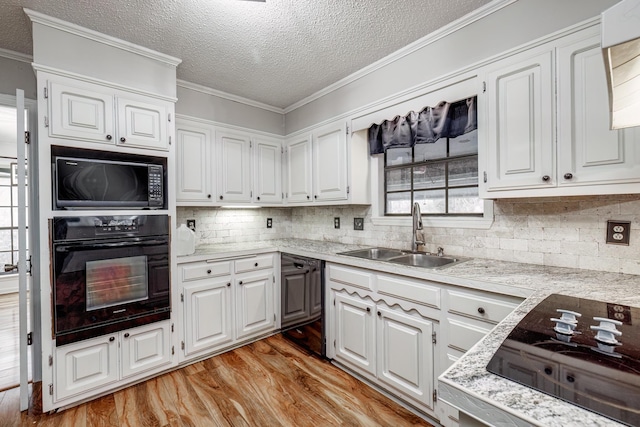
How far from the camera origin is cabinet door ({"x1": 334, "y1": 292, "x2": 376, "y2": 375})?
84.7 inches

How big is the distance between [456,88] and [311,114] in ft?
5.28

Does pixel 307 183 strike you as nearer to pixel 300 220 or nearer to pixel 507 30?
pixel 300 220

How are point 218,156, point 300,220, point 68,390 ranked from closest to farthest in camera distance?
1. point 68,390
2. point 218,156
3. point 300,220

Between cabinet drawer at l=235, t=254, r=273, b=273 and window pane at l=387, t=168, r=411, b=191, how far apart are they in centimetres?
139

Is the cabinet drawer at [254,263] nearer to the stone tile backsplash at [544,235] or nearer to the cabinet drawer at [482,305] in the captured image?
the stone tile backsplash at [544,235]

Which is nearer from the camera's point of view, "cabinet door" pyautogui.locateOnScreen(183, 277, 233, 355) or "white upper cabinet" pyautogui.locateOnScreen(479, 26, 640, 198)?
"white upper cabinet" pyautogui.locateOnScreen(479, 26, 640, 198)

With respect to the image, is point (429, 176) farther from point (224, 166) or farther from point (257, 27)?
point (224, 166)

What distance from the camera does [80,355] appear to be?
6.55 feet

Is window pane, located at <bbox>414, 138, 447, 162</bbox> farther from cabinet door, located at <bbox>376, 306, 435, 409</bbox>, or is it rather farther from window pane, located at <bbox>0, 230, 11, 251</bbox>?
window pane, located at <bbox>0, 230, 11, 251</bbox>

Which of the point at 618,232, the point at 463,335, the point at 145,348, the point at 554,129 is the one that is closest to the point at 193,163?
the point at 145,348

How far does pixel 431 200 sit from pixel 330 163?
101 centimetres

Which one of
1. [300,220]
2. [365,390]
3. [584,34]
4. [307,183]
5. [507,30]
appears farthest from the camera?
[300,220]

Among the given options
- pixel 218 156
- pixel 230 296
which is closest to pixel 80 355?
pixel 230 296

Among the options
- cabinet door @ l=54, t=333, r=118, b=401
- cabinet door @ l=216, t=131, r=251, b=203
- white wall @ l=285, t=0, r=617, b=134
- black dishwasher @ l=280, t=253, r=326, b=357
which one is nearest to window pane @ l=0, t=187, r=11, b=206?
cabinet door @ l=216, t=131, r=251, b=203
